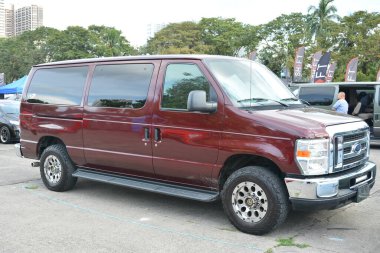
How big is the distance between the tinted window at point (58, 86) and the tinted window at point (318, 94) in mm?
8684

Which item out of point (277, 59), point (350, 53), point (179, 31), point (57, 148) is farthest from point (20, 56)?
point (57, 148)

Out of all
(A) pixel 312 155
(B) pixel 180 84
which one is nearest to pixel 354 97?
(B) pixel 180 84

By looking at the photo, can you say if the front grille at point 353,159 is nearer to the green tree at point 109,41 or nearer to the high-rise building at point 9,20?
the green tree at point 109,41

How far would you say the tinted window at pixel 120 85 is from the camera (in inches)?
235

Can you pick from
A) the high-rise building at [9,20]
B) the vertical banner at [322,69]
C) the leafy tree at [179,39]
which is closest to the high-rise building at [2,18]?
the high-rise building at [9,20]

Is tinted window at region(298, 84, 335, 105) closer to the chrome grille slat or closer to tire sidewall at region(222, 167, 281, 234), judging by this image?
the chrome grille slat

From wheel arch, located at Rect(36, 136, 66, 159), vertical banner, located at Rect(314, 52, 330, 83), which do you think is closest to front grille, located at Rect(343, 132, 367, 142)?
wheel arch, located at Rect(36, 136, 66, 159)

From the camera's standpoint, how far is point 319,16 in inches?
2098

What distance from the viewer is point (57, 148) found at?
7.13 meters

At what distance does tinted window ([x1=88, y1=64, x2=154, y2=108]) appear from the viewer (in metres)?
5.98

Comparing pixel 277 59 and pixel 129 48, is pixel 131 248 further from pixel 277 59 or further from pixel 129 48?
pixel 129 48

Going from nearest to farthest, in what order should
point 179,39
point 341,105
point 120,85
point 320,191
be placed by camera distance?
point 320,191, point 120,85, point 341,105, point 179,39

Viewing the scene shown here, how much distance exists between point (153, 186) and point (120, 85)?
150cm

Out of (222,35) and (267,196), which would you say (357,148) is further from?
(222,35)
